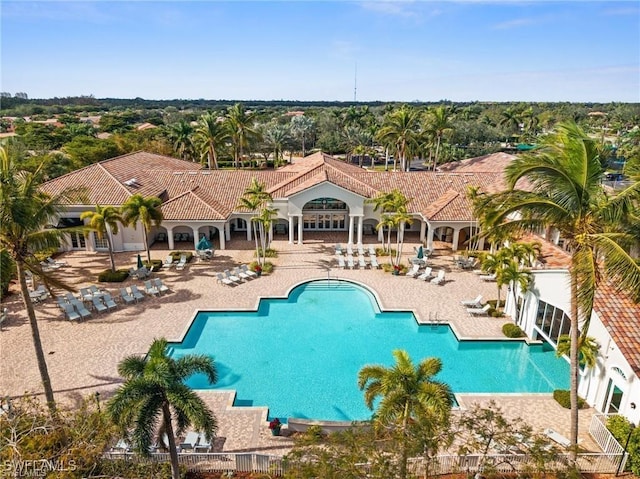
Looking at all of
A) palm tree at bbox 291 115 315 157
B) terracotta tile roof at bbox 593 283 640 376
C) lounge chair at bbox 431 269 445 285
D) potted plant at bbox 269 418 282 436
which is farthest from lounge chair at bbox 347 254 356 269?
palm tree at bbox 291 115 315 157

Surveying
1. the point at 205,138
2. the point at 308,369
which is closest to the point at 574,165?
the point at 308,369

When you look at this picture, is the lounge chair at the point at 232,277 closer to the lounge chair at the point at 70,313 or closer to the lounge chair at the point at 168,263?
the lounge chair at the point at 168,263

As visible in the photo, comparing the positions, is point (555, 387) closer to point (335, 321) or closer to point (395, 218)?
point (335, 321)

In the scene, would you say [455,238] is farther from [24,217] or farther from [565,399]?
[24,217]

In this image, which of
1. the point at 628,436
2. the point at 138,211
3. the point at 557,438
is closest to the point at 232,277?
the point at 138,211

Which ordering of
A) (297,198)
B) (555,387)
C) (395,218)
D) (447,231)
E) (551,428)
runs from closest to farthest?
1. (551,428)
2. (555,387)
3. (395,218)
4. (297,198)
5. (447,231)

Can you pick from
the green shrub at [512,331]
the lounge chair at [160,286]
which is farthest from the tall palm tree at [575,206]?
the lounge chair at [160,286]
